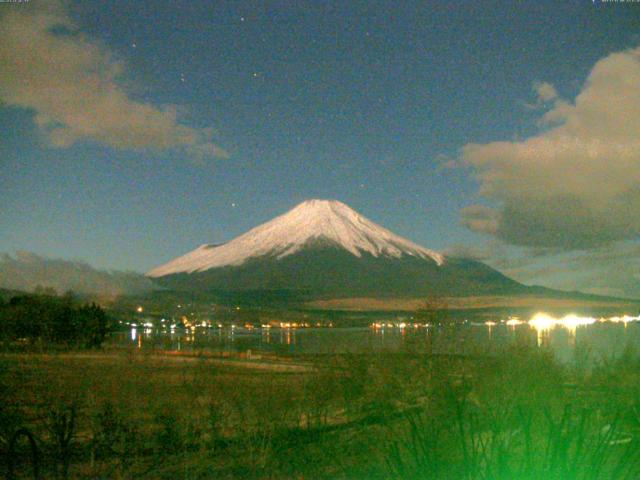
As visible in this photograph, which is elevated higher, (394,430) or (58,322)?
(58,322)

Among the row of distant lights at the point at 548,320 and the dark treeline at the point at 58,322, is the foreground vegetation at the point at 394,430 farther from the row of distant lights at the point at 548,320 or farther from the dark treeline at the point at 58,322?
the dark treeline at the point at 58,322

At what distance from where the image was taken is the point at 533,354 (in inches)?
464

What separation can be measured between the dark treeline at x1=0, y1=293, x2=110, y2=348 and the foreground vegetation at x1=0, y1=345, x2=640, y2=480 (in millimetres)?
34353

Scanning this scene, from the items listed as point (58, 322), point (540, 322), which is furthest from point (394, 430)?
point (58, 322)

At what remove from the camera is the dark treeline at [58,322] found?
163 feet

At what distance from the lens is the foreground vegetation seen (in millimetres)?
4684

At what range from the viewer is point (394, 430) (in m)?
7.29

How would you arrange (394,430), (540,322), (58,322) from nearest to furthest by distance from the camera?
1. (394,430)
2. (540,322)
3. (58,322)

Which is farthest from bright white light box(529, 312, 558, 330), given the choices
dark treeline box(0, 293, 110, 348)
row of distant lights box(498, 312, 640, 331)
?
dark treeline box(0, 293, 110, 348)

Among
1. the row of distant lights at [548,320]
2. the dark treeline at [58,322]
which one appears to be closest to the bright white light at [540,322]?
the row of distant lights at [548,320]

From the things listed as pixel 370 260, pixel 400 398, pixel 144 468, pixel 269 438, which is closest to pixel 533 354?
pixel 400 398

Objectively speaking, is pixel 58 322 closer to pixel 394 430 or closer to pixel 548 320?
pixel 548 320

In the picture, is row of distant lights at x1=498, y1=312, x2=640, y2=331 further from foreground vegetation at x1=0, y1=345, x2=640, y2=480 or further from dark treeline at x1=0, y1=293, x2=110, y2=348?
dark treeline at x1=0, y1=293, x2=110, y2=348

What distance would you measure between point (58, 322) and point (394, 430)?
1957 inches
